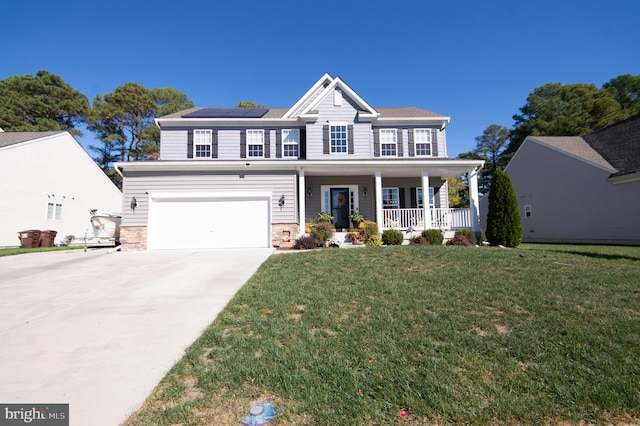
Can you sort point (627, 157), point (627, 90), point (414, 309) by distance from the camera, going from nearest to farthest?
point (414, 309) → point (627, 157) → point (627, 90)

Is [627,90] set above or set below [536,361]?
above

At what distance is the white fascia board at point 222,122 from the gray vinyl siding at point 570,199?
1549 cm

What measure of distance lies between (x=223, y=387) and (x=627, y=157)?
20649 mm

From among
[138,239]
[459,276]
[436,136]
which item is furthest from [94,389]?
[436,136]

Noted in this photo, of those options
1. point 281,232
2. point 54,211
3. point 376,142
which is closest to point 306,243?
point 281,232

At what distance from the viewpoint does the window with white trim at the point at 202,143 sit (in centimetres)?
1481

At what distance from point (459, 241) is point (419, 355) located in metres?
9.58

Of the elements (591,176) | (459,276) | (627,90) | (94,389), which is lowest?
(94,389)

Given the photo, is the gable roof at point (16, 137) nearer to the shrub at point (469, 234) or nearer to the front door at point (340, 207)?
the front door at point (340, 207)

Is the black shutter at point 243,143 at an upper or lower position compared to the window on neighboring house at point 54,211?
upper

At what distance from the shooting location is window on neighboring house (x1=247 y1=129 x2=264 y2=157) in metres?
14.9

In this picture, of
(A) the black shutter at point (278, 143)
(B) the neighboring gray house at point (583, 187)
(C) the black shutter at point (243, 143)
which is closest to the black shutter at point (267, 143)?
(A) the black shutter at point (278, 143)

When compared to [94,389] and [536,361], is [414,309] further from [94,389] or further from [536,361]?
[94,389]

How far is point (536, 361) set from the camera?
280 centimetres
